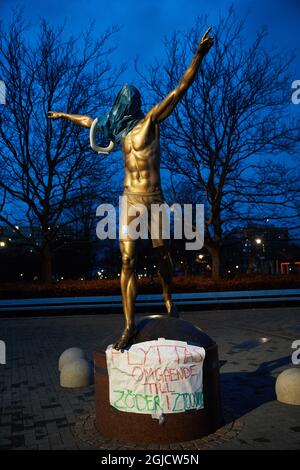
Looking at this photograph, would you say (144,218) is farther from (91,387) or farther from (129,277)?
(91,387)

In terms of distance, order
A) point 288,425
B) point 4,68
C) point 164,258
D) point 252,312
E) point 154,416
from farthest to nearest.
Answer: point 4,68 < point 252,312 < point 164,258 < point 288,425 < point 154,416

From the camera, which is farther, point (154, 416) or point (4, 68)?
point (4, 68)

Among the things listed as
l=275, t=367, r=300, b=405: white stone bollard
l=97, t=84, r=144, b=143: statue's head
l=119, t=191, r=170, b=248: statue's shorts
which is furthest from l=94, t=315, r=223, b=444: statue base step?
l=97, t=84, r=144, b=143: statue's head

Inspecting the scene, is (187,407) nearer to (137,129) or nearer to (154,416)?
(154,416)

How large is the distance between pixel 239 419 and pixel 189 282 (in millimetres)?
12971

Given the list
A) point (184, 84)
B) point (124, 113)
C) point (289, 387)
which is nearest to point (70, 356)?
point (289, 387)

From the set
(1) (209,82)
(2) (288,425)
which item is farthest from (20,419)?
(1) (209,82)

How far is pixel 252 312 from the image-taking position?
15.5 metres

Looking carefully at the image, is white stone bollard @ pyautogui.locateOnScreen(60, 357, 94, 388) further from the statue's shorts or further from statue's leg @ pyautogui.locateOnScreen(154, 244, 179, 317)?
the statue's shorts

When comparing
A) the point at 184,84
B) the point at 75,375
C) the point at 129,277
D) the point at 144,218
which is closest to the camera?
the point at 184,84

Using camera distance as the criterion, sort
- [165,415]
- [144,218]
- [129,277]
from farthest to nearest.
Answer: [144,218] < [129,277] < [165,415]

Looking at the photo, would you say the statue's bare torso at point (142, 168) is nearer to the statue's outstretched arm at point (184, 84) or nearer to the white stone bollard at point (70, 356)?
the statue's outstretched arm at point (184, 84)

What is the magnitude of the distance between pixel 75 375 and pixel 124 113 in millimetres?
3903

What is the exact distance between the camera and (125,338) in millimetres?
4426
